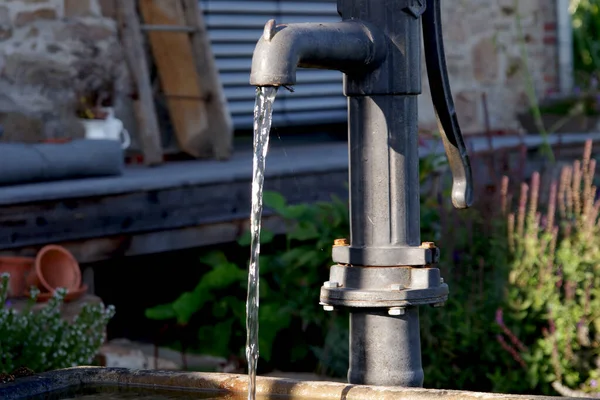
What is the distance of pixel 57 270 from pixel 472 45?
3825mm

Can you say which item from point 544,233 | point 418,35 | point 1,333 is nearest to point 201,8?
point 544,233

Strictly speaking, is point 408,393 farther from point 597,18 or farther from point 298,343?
point 597,18

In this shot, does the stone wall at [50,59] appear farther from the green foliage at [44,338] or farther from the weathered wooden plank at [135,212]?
the green foliage at [44,338]

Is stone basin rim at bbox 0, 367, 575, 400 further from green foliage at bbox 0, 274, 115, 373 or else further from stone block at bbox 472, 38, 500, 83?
stone block at bbox 472, 38, 500, 83

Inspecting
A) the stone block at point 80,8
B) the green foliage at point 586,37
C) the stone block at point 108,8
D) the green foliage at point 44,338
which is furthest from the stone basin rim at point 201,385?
the green foliage at point 586,37

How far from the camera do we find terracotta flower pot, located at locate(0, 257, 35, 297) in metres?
3.21

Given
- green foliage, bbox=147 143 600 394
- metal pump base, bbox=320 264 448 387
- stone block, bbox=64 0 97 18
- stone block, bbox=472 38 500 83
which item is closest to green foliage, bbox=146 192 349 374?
green foliage, bbox=147 143 600 394

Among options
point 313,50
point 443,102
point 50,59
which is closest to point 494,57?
point 50,59

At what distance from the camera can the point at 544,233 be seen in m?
3.38

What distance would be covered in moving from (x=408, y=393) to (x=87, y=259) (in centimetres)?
217

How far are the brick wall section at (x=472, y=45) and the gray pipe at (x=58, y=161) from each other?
0.53 meters

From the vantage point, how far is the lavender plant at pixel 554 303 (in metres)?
3.11

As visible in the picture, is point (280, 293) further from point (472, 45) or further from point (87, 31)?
point (472, 45)

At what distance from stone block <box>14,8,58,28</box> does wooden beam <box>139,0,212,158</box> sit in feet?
1.77
